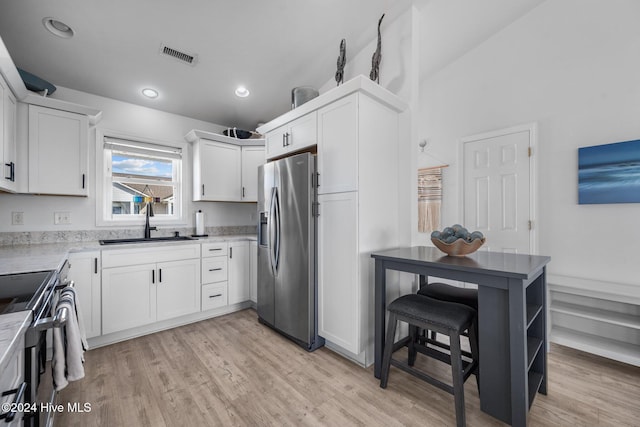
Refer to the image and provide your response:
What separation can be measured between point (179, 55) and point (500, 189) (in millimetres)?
3662

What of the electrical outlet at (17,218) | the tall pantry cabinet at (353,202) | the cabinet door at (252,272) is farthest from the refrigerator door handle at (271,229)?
the electrical outlet at (17,218)

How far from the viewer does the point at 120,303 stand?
2.51m

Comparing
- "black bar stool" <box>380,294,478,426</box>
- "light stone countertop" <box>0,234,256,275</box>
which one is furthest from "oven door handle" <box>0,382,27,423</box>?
"black bar stool" <box>380,294,478,426</box>

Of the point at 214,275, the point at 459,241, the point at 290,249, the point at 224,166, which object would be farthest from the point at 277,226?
the point at 459,241

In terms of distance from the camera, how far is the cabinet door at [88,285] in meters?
2.31

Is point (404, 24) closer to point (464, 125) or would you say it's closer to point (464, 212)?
point (464, 125)

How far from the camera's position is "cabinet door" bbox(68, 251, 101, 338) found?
2.31 m

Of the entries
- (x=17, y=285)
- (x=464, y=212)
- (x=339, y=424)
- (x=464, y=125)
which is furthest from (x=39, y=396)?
(x=464, y=125)

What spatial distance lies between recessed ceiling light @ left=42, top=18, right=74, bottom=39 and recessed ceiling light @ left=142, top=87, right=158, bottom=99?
0.74 metres

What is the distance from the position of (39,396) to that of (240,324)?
2.01 m

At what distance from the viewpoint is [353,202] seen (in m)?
2.07

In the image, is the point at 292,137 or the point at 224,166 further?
the point at 224,166

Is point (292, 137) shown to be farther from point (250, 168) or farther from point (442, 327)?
point (442, 327)

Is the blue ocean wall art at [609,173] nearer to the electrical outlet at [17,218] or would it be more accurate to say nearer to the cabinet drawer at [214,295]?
the cabinet drawer at [214,295]
